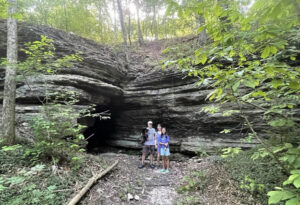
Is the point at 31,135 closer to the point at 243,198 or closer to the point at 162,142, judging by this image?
the point at 162,142

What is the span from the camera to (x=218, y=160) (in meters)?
5.60

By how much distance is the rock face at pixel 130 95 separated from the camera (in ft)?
23.3

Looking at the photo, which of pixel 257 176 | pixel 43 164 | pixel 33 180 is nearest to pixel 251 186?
pixel 257 176

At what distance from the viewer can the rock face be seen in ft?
23.3

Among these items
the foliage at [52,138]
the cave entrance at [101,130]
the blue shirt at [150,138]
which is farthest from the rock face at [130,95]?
the blue shirt at [150,138]

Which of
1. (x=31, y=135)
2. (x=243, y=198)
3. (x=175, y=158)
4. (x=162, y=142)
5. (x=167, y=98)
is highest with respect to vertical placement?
(x=167, y=98)

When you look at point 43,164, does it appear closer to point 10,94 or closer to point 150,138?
point 10,94

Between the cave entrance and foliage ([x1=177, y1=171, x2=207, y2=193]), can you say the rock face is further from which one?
foliage ([x1=177, y1=171, x2=207, y2=193])

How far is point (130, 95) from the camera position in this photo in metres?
10.3

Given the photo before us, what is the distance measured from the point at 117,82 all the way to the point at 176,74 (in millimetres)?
3976

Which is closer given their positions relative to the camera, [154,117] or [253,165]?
[253,165]

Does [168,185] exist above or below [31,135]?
below

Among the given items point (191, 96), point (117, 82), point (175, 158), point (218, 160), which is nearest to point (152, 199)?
point (218, 160)

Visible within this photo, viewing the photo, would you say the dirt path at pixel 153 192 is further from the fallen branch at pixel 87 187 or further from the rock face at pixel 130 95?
the rock face at pixel 130 95
